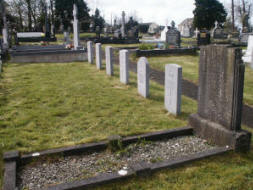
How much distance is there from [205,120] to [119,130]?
153 cm

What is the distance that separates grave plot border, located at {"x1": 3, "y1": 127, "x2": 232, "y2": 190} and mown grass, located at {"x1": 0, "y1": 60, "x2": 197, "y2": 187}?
25cm

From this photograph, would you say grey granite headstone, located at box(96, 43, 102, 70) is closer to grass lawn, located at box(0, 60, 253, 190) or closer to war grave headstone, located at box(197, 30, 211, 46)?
grass lawn, located at box(0, 60, 253, 190)

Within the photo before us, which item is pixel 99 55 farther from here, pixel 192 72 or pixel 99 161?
pixel 99 161

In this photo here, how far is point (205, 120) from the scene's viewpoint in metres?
4.31

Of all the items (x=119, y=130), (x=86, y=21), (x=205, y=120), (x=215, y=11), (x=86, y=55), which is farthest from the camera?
Answer: (x=86, y=21)

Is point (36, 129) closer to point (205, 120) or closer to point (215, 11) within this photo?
point (205, 120)

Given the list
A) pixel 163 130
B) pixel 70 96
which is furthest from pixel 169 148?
pixel 70 96

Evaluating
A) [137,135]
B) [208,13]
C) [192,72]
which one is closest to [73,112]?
[137,135]

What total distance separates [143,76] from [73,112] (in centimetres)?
219

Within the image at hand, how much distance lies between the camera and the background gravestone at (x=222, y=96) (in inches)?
143

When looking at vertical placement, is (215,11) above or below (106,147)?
above

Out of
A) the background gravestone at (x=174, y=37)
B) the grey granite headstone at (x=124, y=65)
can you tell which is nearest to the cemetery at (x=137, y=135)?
the grey granite headstone at (x=124, y=65)

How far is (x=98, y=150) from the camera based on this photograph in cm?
399

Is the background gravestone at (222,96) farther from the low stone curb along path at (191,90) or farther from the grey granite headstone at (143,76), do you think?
the grey granite headstone at (143,76)
